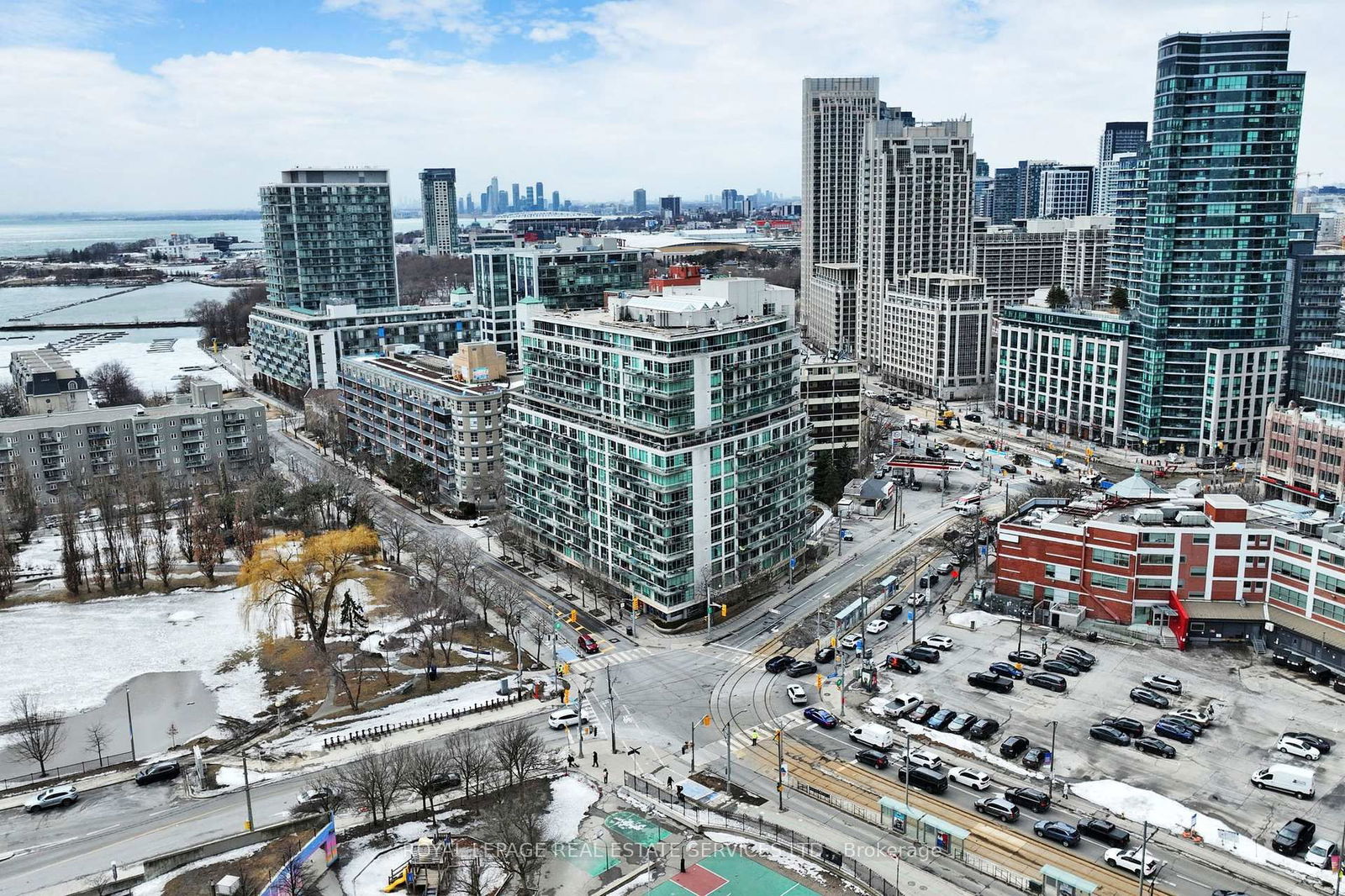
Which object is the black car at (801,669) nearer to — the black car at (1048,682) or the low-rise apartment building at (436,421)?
the black car at (1048,682)

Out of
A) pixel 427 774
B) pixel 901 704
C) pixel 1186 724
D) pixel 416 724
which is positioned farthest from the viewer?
pixel 901 704

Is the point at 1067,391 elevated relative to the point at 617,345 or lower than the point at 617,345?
lower

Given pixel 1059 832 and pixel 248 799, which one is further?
pixel 248 799

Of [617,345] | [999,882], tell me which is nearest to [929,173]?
[617,345]

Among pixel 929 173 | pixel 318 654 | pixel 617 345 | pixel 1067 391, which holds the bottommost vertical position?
pixel 318 654

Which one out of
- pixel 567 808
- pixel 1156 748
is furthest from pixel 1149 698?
pixel 567 808

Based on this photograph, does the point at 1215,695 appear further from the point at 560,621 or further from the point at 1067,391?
the point at 1067,391

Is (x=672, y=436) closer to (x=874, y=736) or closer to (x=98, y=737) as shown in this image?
(x=874, y=736)
